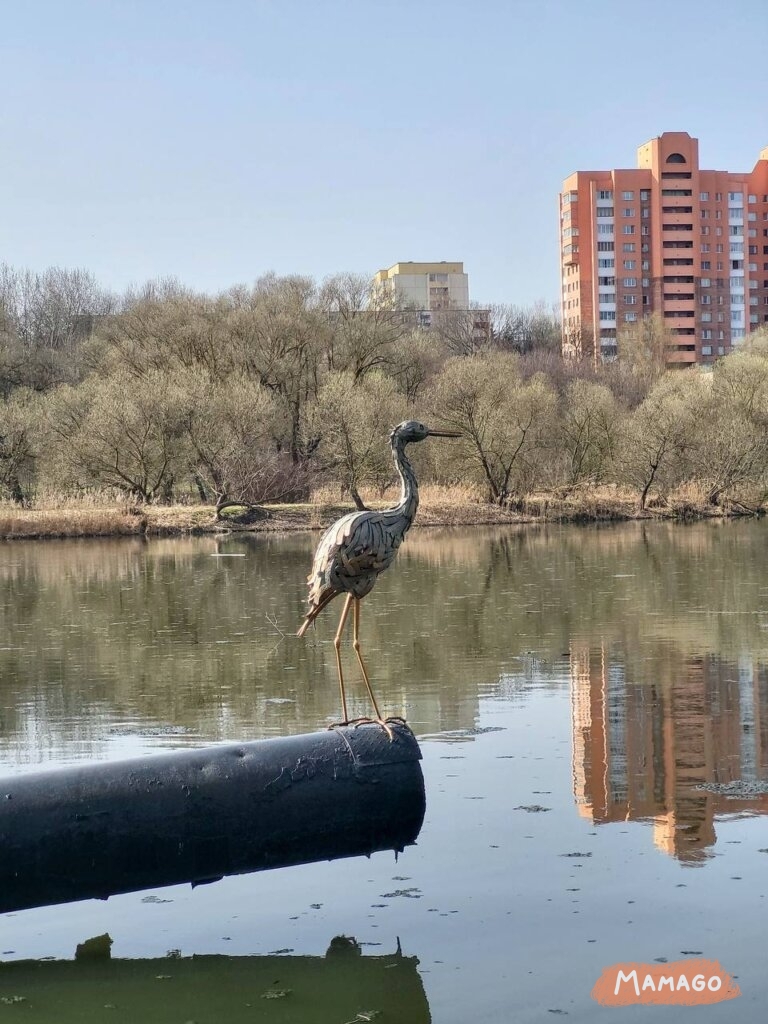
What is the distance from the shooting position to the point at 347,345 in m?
60.4

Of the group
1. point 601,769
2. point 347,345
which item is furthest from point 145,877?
point 347,345

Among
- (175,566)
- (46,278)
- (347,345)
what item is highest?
(46,278)

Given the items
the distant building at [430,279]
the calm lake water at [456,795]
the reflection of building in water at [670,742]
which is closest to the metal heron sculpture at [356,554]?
the calm lake water at [456,795]

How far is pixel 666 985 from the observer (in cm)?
630

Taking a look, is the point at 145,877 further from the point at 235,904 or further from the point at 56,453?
the point at 56,453

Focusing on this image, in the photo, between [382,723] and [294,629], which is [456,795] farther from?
[294,629]

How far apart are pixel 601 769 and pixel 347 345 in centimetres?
5103

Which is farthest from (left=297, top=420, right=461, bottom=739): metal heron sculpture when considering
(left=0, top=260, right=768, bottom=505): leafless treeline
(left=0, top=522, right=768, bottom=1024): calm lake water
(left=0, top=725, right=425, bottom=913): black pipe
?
(left=0, top=260, right=768, bottom=505): leafless treeline

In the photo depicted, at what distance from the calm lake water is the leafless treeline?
27.6m

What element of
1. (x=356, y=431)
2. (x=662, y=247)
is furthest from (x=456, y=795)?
(x=662, y=247)

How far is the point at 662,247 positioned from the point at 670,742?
123m

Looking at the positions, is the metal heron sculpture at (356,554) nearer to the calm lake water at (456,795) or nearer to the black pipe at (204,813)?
the black pipe at (204,813)

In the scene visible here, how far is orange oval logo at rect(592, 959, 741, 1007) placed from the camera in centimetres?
620

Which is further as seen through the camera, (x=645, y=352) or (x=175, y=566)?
(x=645, y=352)
